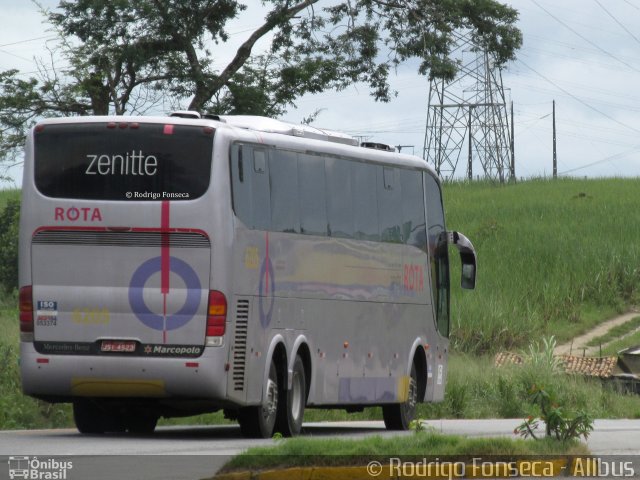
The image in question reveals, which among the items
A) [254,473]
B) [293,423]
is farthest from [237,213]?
[254,473]

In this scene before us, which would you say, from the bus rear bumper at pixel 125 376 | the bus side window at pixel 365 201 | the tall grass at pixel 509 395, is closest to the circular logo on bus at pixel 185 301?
the bus rear bumper at pixel 125 376

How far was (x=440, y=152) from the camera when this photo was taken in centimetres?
7194

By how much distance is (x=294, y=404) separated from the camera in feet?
61.9

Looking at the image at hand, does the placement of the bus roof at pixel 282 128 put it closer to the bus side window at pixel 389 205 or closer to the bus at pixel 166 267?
the bus at pixel 166 267

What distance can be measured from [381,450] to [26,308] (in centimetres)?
601

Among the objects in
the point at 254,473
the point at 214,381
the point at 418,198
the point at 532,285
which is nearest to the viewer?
the point at 254,473

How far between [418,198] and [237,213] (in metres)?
6.18

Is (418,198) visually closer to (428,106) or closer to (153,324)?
(153,324)

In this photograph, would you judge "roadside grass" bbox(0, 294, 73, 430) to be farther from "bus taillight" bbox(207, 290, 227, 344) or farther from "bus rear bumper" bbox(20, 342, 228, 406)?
"bus taillight" bbox(207, 290, 227, 344)

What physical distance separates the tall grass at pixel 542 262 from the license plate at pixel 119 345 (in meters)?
26.3

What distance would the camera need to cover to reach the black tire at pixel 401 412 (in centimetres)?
2266
